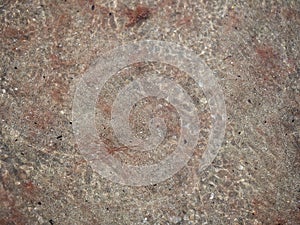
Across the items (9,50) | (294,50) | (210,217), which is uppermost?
(9,50)

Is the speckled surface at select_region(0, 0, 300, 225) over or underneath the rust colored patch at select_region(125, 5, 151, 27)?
underneath

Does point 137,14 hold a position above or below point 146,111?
above

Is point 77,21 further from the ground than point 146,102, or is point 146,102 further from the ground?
point 77,21

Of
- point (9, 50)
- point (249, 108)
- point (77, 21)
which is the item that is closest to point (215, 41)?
point (249, 108)

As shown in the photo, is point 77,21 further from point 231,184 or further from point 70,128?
point 231,184

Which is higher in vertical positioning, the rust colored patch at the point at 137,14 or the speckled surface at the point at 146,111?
the rust colored patch at the point at 137,14
